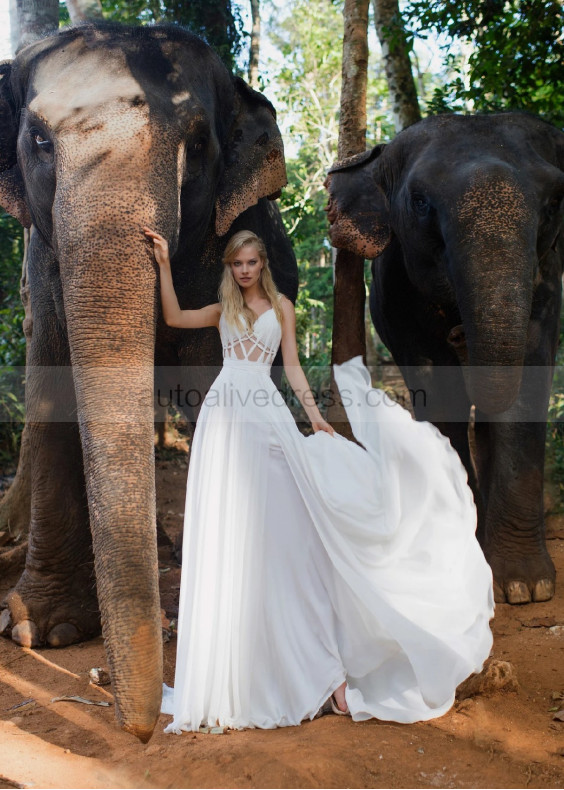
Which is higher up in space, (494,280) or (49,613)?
(494,280)

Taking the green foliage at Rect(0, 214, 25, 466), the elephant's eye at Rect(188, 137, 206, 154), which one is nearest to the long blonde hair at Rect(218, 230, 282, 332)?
the elephant's eye at Rect(188, 137, 206, 154)

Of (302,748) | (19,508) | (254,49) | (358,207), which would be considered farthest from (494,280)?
(254,49)

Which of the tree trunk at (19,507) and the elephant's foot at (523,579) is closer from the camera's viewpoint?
the elephant's foot at (523,579)

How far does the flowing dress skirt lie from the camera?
11.4 ft

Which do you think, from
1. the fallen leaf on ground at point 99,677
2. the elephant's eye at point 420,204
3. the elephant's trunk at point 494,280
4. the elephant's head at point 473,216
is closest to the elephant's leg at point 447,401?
the elephant's head at point 473,216

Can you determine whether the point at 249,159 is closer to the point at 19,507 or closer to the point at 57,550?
the point at 57,550

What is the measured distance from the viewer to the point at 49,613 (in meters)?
4.80

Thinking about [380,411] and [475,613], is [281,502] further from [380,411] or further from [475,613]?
[475,613]

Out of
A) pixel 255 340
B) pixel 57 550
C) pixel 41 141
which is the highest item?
pixel 41 141

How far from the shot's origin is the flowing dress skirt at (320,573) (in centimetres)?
347

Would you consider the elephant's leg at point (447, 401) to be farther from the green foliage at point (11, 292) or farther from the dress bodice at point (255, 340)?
the green foliage at point (11, 292)

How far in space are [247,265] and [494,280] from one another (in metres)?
1.30

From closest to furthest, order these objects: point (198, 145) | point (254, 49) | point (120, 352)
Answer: point (120, 352) < point (198, 145) < point (254, 49)

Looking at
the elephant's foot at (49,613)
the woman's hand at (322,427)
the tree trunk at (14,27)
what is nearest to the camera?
the woman's hand at (322,427)
